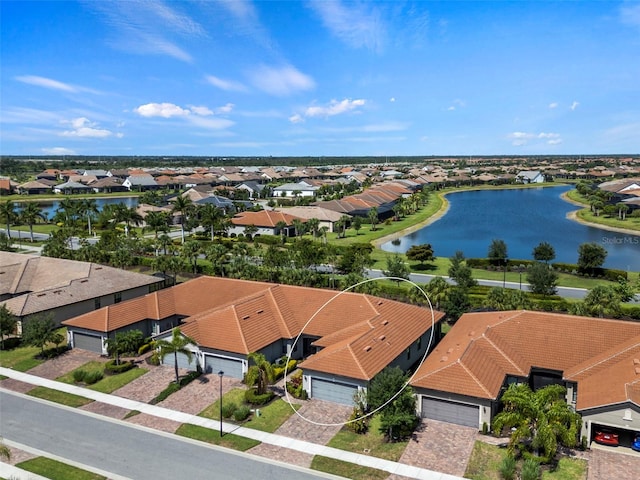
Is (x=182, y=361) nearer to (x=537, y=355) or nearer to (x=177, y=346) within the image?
(x=177, y=346)

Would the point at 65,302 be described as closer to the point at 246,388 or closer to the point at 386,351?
A: the point at 246,388

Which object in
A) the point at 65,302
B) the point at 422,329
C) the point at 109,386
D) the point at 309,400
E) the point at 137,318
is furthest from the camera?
the point at 65,302


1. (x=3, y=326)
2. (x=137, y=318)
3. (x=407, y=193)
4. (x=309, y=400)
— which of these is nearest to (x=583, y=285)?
(x=309, y=400)

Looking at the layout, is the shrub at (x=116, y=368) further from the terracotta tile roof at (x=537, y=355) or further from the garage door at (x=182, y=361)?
the terracotta tile roof at (x=537, y=355)

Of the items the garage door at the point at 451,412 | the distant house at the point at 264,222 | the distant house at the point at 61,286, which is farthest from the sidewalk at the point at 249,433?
the distant house at the point at 264,222

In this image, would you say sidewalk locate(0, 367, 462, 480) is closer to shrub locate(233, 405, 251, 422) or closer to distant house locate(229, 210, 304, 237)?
shrub locate(233, 405, 251, 422)
